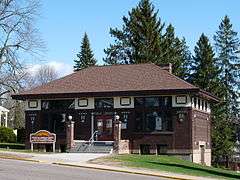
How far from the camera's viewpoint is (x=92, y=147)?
41969mm

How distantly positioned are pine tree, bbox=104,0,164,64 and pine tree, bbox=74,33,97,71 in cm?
785

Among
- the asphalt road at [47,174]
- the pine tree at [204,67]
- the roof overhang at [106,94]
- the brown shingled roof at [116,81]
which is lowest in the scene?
the asphalt road at [47,174]

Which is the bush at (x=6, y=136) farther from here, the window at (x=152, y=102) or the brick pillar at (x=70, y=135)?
the window at (x=152, y=102)

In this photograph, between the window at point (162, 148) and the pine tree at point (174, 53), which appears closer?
the window at point (162, 148)

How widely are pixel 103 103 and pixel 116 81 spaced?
2472mm

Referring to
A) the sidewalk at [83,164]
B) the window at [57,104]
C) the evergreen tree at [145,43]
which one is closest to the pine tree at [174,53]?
the evergreen tree at [145,43]

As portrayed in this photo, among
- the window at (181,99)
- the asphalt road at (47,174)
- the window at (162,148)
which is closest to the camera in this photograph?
the asphalt road at (47,174)

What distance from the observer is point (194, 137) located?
44469 millimetres

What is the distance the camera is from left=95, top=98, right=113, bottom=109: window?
45406 mm

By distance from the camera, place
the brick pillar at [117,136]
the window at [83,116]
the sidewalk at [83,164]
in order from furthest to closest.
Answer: the window at [83,116] < the brick pillar at [117,136] < the sidewalk at [83,164]

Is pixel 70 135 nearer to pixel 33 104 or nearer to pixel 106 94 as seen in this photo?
pixel 106 94

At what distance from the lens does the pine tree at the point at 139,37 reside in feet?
220

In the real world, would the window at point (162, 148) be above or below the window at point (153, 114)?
below

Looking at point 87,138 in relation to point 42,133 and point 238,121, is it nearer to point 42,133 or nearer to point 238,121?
point 42,133
